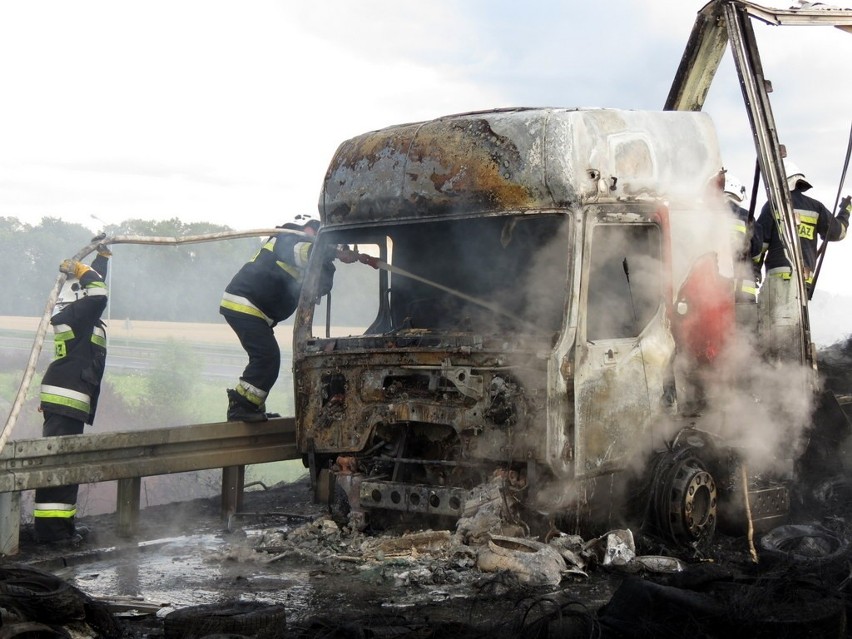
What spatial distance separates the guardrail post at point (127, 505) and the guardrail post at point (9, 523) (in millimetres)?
773

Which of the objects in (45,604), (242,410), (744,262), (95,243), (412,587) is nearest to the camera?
(45,604)

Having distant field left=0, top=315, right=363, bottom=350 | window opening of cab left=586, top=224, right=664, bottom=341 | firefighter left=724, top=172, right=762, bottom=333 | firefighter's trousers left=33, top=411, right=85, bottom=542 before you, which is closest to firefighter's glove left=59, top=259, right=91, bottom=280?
firefighter's trousers left=33, top=411, right=85, bottom=542

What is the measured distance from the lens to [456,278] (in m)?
6.85

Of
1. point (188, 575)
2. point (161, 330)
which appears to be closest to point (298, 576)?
point (188, 575)

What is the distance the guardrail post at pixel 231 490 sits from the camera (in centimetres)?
762

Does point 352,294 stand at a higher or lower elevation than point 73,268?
lower

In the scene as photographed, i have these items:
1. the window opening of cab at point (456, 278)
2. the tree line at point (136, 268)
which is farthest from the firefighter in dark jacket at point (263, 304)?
the tree line at point (136, 268)

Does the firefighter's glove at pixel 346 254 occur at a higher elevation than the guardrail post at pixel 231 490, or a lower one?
higher

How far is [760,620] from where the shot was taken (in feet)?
13.8

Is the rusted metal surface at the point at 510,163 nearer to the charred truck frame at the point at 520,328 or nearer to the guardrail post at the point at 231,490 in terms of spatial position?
the charred truck frame at the point at 520,328

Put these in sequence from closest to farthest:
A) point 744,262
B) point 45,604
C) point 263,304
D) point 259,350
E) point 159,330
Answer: point 45,604 < point 744,262 < point 259,350 < point 263,304 < point 159,330

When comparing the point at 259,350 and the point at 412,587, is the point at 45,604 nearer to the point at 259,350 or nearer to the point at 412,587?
the point at 412,587

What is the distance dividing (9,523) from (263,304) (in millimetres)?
2756

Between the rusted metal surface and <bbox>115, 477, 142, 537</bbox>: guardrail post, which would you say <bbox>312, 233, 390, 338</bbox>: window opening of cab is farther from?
<bbox>115, 477, 142, 537</bbox>: guardrail post
